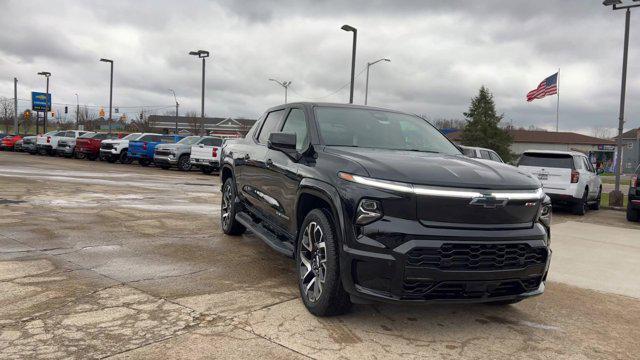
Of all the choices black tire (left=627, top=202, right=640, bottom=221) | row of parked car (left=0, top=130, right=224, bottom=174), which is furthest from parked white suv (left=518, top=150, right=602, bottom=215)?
row of parked car (left=0, top=130, right=224, bottom=174)

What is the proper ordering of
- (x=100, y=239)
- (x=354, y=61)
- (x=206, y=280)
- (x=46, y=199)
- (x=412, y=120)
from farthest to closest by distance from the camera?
(x=354, y=61) → (x=46, y=199) → (x=100, y=239) → (x=412, y=120) → (x=206, y=280)

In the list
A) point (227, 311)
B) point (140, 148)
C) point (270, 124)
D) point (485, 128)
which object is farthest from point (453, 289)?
point (485, 128)

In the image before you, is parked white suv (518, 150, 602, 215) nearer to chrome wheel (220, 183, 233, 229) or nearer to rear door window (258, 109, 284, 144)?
chrome wheel (220, 183, 233, 229)

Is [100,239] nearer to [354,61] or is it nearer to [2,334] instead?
[2,334]

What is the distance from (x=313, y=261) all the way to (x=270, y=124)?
2.55 m

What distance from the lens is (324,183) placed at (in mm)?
4102

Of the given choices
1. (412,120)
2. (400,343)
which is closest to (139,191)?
(412,120)

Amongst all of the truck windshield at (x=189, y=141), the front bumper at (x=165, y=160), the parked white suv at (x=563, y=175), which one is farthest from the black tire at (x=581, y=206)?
the front bumper at (x=165, y=160)

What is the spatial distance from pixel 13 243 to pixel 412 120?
5034mm

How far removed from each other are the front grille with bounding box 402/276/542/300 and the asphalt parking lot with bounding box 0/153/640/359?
1.28 ft

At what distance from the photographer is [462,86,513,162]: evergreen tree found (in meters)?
47.7

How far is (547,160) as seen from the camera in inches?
518

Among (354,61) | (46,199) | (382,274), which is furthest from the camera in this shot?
(354,61)

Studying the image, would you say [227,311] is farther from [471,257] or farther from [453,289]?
[471,257]
